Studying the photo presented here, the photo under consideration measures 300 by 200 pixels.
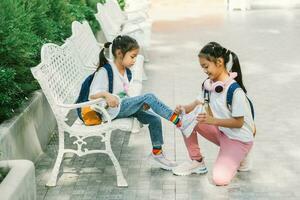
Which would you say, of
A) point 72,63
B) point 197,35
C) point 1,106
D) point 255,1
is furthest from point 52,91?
point 255,1

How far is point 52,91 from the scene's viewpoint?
17.7 feet

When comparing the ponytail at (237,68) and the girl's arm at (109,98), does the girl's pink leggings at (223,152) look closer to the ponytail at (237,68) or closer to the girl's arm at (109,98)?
the ponytail at (237,68)

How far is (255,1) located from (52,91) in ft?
41.8

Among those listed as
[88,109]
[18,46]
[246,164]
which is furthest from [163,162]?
[18,46]

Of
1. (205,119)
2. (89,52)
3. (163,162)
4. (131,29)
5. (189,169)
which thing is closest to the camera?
(205,119)

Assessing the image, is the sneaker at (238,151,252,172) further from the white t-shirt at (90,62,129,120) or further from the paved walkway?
the white t-shirt at (90,62,129,120)

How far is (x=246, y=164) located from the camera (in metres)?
5.57

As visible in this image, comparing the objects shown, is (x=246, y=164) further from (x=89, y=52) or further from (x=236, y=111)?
(x=89, y=52)

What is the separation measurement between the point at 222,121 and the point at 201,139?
136cm

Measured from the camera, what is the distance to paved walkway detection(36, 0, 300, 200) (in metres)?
5.27

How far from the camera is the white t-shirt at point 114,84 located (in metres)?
5.46

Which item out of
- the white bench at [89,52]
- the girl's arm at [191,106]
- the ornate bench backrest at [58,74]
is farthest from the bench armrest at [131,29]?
the girl's arm at [191,106]

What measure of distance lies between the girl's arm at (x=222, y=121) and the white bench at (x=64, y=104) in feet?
2.18

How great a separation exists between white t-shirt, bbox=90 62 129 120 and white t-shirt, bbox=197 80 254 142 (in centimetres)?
74
